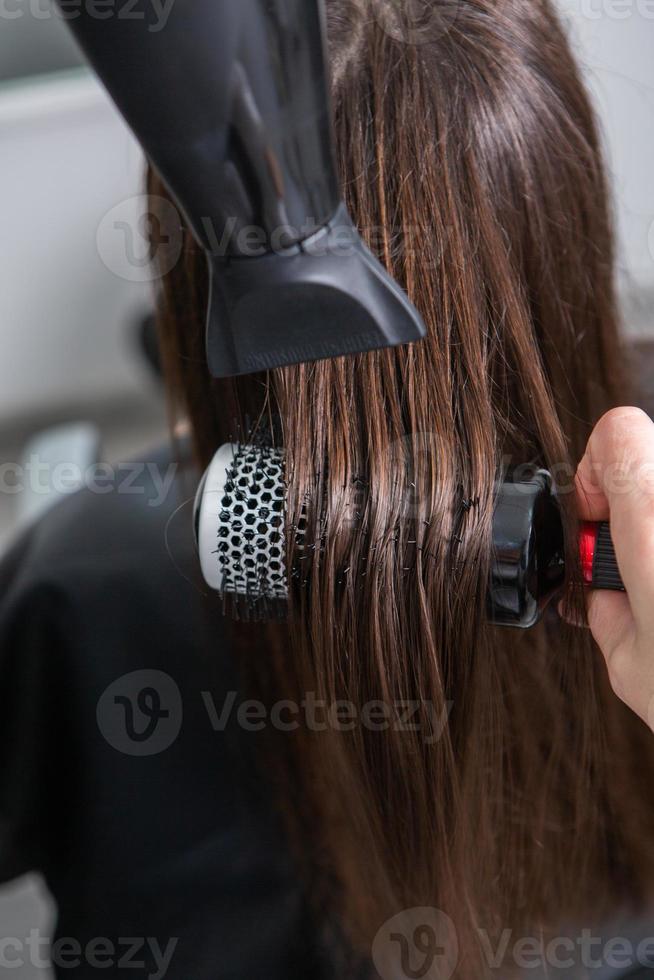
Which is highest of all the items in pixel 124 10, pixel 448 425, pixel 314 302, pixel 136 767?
pixel 124 10

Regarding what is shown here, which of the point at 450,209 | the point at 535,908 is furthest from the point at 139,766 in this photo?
the point at 450,209

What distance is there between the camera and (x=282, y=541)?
0.53 metres

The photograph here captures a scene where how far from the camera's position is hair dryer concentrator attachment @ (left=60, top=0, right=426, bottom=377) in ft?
1.03

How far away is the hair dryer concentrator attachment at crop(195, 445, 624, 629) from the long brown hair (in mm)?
10

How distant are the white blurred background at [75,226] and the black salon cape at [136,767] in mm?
767

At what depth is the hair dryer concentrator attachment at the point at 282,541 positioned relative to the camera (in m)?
0.50

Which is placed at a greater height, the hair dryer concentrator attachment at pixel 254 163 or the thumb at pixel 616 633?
the hair dryer concentrator attachment at pixel 254 163

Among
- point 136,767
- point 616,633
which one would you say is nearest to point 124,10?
point 616,633

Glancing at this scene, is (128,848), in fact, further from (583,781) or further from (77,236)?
(77,236)

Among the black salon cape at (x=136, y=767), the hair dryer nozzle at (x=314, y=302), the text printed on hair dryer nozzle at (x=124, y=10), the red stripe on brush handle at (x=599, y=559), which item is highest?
the text printed on hair dryer nozzle at (x=124, y=10)

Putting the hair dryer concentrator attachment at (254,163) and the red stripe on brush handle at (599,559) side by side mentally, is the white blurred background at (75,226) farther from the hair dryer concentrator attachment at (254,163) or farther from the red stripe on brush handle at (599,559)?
the hair dryer concentrator attachment at (254,163)

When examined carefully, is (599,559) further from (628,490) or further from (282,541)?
(282,541)

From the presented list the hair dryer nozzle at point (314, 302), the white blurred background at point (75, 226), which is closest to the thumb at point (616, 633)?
the hair dryer nozzle at point (314, 302)

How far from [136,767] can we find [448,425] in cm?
45
